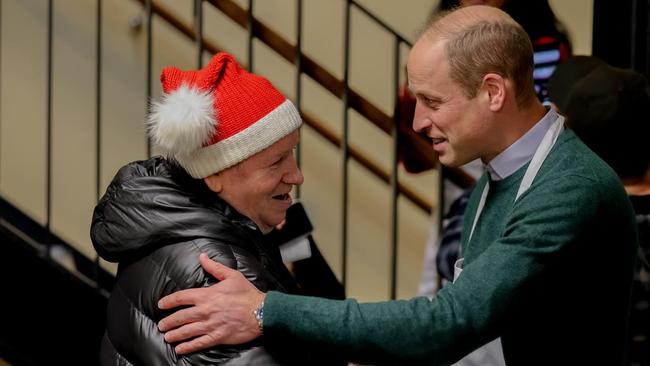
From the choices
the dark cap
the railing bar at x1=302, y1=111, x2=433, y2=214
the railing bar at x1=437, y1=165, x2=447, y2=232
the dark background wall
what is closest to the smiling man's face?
the dark cap

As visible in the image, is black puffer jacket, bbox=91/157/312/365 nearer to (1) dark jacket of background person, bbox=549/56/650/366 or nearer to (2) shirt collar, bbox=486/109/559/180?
(2) shirt collar, bbox=486/109/559/180

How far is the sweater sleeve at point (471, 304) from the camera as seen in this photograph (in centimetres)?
176

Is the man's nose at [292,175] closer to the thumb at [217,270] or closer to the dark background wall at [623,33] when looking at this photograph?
the thumb at [217,270]

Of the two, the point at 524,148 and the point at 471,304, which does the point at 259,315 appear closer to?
the point at 471,304

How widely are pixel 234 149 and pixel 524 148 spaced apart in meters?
0.49

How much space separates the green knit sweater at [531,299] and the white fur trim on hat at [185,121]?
29cm

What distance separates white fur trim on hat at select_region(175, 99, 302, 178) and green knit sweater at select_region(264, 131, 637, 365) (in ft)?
0.81

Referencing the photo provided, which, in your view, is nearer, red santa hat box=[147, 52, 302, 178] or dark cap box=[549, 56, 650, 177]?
red santa hat box=[147, 52, 302, 178]

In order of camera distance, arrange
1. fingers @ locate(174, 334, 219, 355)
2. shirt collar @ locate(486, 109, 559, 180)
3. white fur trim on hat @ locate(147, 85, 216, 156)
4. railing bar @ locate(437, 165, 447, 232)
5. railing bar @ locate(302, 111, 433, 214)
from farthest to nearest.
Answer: railing bar @ locate(302, 111, 433, 214) → railing bar @ locate(437, 165, 447, 232) → shirt collar @ locate(486, 109, 559, 180) → white fur trim on hat @ locate(147, 85, 216, 156) → fingers @ locate(174, 334, 219, 355)

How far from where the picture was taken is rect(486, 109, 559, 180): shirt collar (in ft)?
6.30

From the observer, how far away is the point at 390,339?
178 cm

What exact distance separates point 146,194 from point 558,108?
1.24 m

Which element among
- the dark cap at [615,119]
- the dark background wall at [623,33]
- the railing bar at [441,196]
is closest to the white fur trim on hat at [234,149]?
the dark cap at [615,119]

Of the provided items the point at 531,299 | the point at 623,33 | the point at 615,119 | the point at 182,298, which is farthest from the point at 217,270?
the point at 623,33
